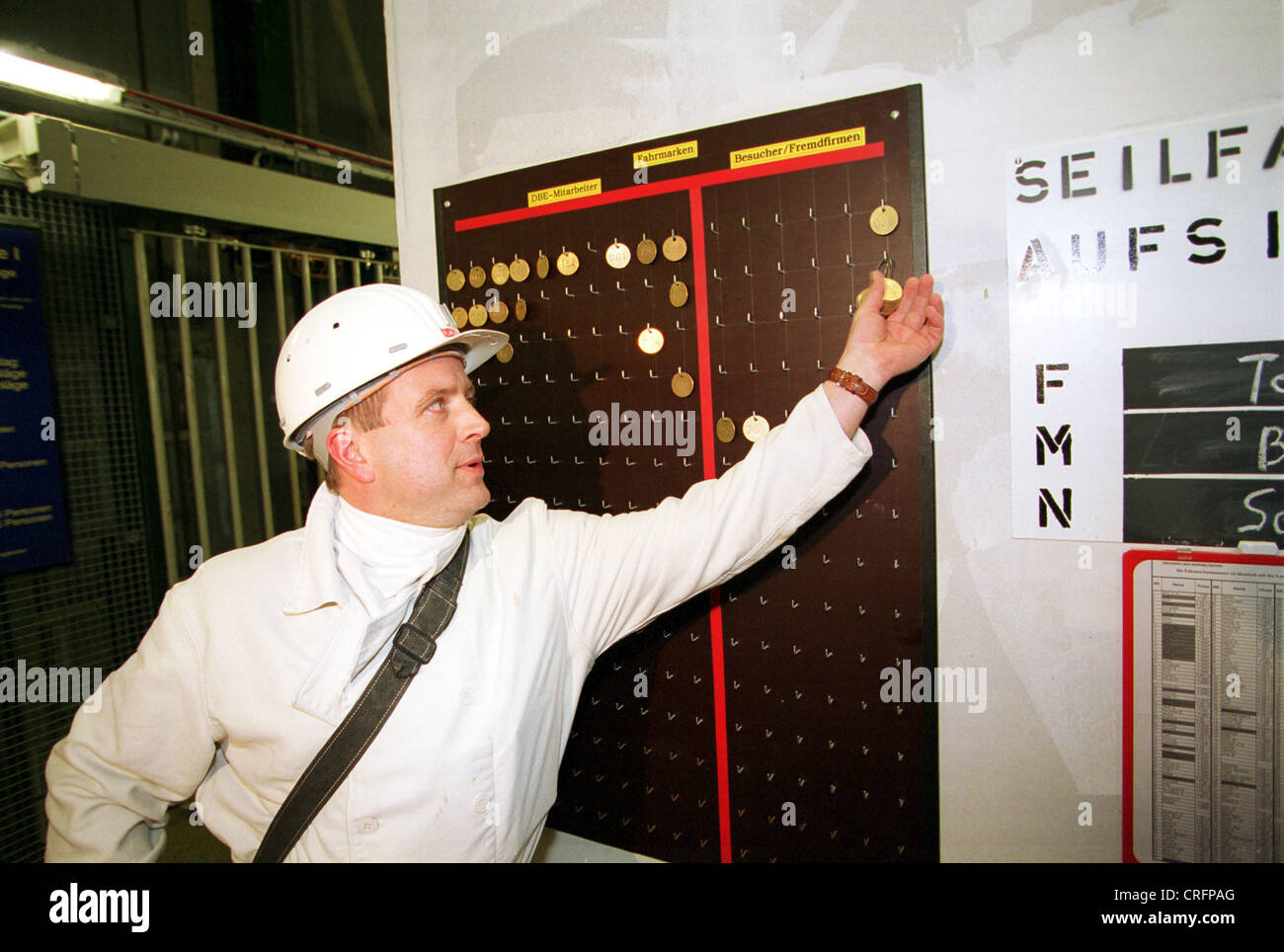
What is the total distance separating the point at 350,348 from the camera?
1.59 m

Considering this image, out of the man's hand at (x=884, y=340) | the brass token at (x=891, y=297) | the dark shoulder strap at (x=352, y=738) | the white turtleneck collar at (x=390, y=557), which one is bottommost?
the dark shoulder strap at (x=352, y=738)

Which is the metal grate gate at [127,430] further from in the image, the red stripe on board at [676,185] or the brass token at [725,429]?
the brass token at [725,429]

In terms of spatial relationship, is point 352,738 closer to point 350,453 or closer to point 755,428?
point 350,453

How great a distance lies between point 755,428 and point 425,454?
86 cm

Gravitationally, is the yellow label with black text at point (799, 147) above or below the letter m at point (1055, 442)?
above

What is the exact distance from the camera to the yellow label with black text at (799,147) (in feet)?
5.42

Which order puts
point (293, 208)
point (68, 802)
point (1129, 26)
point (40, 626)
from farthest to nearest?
1. point (293, 208)
2. point (40, 626)
3. point (68, 802)
4. point (1129, 26)

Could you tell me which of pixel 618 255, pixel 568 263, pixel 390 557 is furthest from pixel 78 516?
pixel 618 255

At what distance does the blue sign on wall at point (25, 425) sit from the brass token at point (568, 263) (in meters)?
2.84

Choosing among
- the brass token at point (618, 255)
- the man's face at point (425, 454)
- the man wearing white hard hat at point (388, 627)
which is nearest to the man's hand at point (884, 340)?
the man wearing white hard hat at point (388, 627)

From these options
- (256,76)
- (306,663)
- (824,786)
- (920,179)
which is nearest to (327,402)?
(306,663)

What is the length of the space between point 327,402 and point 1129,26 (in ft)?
6.42
